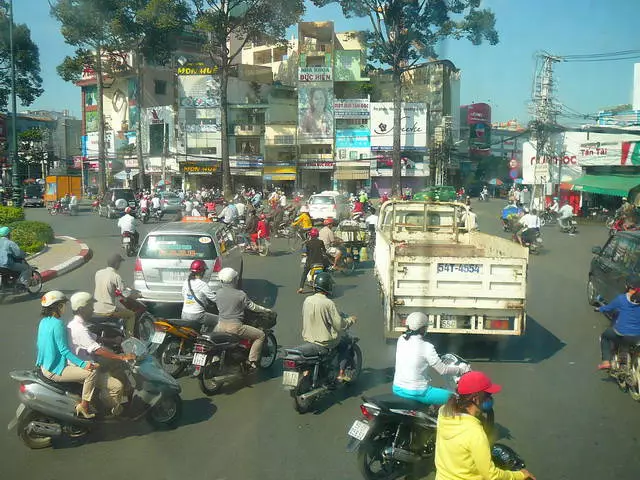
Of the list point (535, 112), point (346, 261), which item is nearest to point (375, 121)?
point (535, 112)

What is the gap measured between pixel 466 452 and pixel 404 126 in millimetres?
47413

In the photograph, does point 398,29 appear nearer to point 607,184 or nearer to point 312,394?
point 607,184

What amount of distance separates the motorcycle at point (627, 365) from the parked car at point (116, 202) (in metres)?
28.8

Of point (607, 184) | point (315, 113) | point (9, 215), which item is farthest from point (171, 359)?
point (315, 113)

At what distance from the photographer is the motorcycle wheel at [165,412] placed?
535 cm

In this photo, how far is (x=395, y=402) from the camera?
4477 mm

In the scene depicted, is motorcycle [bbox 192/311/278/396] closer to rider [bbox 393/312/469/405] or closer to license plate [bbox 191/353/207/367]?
license plate [bbox 191/353/207/367]

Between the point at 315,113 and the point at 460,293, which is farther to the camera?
the point at 315,113

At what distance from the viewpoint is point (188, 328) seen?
21.8ft

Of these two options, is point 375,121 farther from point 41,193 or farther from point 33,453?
point 33,453

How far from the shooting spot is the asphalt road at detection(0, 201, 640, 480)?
4625mm

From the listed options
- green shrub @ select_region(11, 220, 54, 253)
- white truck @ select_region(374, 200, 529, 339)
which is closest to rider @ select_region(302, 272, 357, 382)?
white truck @ select_region(374, 200, 529, 339)

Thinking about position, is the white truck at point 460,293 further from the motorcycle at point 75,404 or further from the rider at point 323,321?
the motorcycle at point 75,404

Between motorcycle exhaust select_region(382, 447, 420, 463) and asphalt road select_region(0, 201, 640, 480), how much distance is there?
343mm
